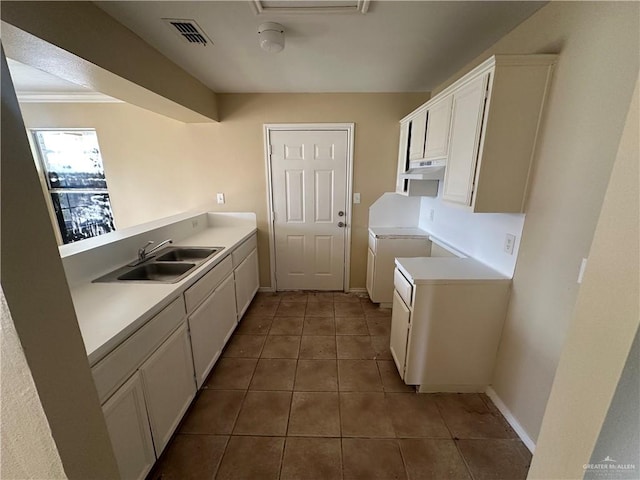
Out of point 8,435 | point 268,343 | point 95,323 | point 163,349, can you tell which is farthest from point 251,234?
point 8,435

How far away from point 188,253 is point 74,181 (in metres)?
2.22

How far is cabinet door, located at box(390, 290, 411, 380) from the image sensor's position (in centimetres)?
184

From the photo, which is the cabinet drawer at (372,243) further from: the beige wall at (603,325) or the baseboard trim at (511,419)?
the beige wall at (603,325)

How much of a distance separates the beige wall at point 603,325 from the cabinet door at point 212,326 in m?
1.79

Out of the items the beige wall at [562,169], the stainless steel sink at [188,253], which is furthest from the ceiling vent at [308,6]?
the stainless steel sink at [188,253]

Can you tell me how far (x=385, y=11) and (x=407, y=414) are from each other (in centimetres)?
247

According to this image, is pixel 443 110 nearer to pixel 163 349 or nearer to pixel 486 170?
pixel 486 170

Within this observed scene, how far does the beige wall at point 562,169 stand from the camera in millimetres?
1058

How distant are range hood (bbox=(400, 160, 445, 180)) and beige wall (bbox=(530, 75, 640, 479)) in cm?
158

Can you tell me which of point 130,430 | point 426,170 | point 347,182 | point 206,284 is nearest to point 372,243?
point 347,182

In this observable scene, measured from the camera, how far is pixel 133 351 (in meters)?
1.16

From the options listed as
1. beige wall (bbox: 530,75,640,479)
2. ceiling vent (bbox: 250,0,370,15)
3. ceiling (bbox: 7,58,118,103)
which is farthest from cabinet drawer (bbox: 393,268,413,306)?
ceiling (bbox: 7,58,118,103)

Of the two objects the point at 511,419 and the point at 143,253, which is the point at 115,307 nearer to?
the point at 143,253

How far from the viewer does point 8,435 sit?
468 millimetres
